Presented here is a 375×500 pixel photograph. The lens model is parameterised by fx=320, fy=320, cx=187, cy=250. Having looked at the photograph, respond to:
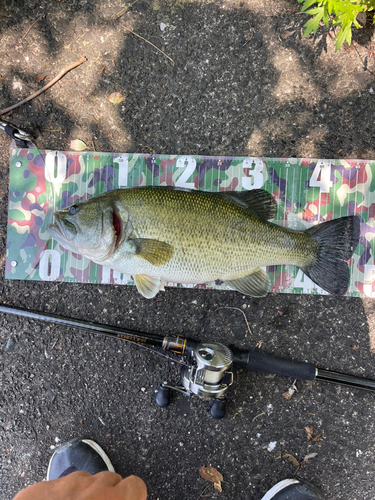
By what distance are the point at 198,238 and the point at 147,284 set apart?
502 millimetres

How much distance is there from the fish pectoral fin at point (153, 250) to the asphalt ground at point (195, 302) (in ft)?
1.63

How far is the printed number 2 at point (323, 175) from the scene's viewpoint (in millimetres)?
2539

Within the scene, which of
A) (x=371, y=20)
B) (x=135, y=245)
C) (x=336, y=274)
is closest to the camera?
(x=135, y=245)

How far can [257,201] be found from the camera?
231 cm

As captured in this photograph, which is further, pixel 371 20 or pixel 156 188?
pixel 371 20

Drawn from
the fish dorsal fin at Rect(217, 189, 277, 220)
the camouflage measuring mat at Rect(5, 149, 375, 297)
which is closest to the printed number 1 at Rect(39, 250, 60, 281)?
the camouflage measuring mat at Rect(5, 149, 375, 297)

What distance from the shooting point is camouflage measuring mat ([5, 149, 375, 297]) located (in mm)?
2533

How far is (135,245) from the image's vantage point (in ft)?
7.07

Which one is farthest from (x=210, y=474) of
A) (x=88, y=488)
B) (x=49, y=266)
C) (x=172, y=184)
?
(x=172, y=184)

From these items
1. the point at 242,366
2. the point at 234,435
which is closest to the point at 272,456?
the point at 234,435

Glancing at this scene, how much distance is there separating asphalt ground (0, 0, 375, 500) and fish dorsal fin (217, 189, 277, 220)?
0.46 metres

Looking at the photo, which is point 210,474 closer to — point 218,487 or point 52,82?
point 218,487

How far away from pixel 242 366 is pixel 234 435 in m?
0.65

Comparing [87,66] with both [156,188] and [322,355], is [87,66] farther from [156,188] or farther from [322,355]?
[322,355]
